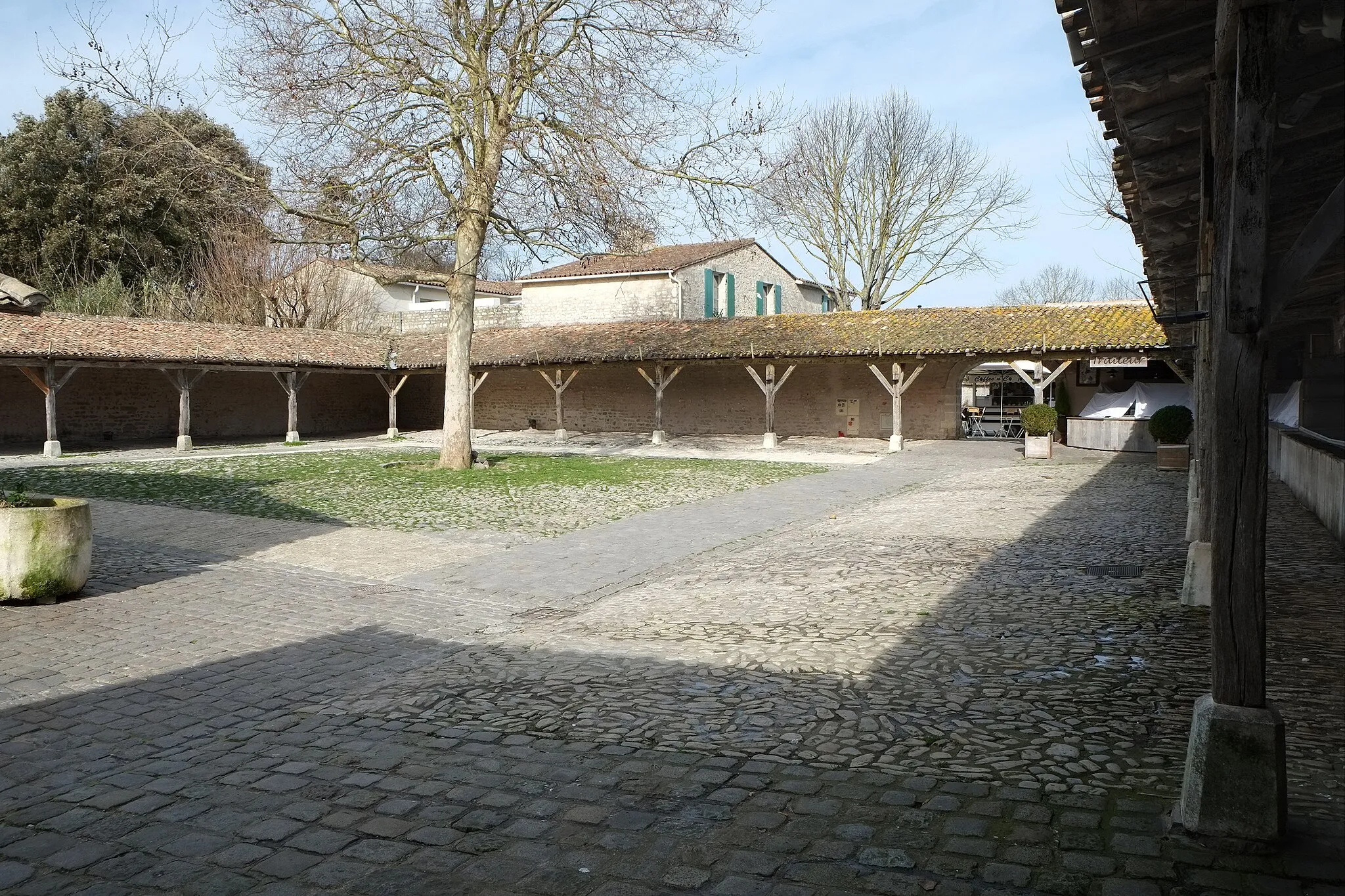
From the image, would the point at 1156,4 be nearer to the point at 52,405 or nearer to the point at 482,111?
the point at 482,111

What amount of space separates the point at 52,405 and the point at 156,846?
21.4 metres

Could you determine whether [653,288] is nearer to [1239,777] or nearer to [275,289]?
[275,289]

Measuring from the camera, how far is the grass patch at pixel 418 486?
39.1 feet

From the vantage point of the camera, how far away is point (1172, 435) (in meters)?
18.3

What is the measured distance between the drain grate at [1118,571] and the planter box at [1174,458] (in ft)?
34.6

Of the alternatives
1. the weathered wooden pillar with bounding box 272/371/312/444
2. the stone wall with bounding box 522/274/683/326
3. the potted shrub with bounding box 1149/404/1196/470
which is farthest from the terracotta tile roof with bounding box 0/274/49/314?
the stone wall with bounding box 522/274/683/326

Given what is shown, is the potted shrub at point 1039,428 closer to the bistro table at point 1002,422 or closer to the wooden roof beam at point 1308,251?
the bistro table at point 1002,422

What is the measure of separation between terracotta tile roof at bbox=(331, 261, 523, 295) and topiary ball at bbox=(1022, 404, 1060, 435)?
42.5 feet

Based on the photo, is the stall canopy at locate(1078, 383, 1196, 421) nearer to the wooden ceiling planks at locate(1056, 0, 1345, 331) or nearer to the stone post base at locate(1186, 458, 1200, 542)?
the stone post base at locate(1186, 458, 1200, 542)

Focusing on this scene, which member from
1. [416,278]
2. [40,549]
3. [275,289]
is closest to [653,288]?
[416,278]

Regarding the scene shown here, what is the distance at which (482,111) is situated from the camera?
16.3 m

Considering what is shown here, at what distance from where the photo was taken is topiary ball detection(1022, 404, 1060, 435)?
70.1 ft

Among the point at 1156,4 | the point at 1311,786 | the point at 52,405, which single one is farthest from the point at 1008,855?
the point at 52,405

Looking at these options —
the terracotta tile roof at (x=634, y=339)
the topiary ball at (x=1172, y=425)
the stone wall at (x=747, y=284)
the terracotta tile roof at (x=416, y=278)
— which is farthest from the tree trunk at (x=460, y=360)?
the stone wall at (x=747, y=284)
